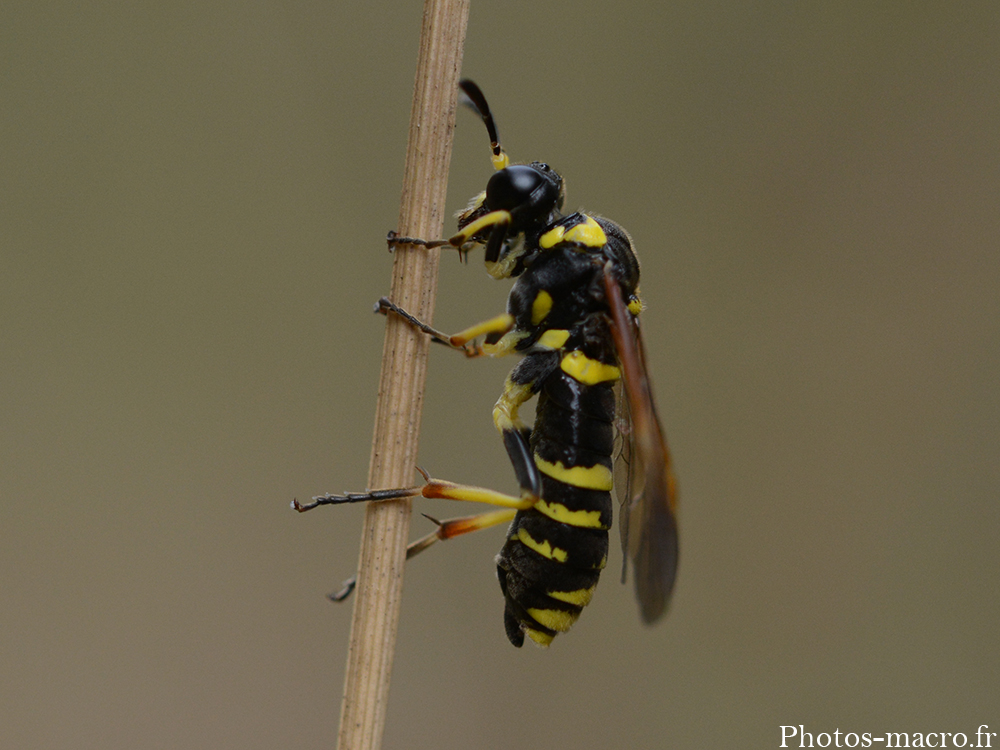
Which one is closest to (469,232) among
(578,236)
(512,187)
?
(512,187)

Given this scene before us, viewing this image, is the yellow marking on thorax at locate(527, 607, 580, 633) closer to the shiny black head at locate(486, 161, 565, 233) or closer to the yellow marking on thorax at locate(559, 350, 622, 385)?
the yellow marking on thorax at locate(559, 350, 622, 385)

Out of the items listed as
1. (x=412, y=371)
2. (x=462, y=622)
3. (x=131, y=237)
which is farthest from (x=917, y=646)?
(x=131, y=237)

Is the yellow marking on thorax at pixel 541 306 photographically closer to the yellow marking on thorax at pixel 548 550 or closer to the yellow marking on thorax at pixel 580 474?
the yellow marking on thorax at pixel 580 474

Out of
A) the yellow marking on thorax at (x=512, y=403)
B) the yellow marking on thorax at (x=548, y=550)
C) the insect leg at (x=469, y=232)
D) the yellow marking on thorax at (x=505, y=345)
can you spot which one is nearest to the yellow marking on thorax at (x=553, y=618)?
the yellow marking on thorax at (x=548, y=550)

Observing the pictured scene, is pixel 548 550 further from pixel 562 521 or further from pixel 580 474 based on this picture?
pixel 580 474

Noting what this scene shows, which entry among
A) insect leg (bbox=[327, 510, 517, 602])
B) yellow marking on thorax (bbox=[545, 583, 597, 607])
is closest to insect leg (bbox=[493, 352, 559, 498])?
insect leg (bbox=[327, 510, 517, 602])

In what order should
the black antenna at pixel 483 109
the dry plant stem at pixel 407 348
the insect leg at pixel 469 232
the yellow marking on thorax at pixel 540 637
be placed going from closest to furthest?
the dry plant stem at pixel 407 348 → the insect leg at pixel 469 232 → the black antenna at pixel 483 109 → the yellow marking on thorax at pixel 540 637
